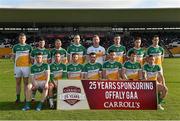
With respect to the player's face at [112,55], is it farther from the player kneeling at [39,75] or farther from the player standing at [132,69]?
the player kneeling at [39,75]

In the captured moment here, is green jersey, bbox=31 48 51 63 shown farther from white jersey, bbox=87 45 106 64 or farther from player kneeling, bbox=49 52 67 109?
white jersey, bbox=87 45 106 64

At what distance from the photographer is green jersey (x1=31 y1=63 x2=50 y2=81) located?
1041cm

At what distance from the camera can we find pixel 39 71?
10430 millimetres

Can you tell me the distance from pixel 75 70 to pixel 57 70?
17.2 inches

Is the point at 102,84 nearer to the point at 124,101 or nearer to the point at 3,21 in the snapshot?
the point at 124,101

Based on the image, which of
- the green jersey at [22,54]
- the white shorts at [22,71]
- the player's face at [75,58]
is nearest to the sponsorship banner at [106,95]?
the player's face at [75,58]

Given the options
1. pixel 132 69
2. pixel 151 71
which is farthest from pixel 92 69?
pixel 151 71

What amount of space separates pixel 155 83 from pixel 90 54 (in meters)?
1.76

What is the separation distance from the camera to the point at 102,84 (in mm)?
10055

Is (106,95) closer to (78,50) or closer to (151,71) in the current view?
(151,71)

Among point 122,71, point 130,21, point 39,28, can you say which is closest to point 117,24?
point 130,21

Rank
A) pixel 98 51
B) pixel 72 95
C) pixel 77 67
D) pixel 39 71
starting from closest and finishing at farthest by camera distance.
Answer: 1. pixel 72 95
2. pixel 39 71
3. pixel 77 67
4. pixel 98 51

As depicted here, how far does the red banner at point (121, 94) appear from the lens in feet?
32.8

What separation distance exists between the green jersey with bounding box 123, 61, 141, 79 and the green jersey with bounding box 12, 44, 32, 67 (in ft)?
7.90
